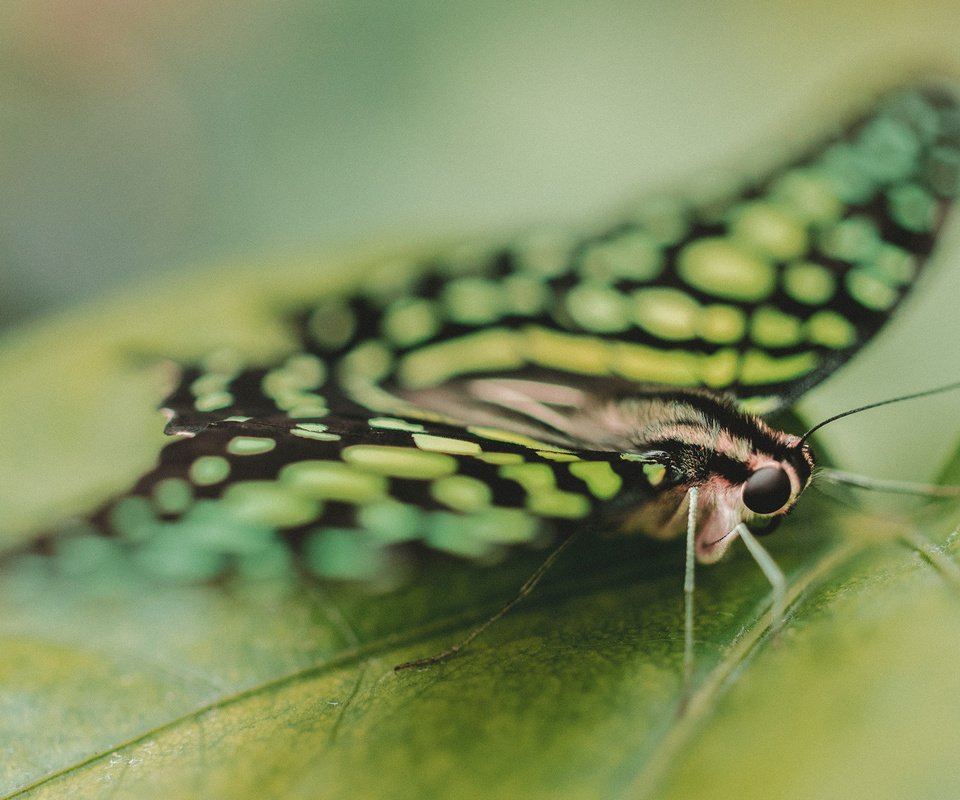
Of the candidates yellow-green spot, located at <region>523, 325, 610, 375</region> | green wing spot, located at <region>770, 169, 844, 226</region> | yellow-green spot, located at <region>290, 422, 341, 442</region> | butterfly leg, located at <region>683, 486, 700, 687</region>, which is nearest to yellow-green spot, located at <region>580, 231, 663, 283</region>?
yellow-green spot, located at <region>523, 325, 610, 375</region>

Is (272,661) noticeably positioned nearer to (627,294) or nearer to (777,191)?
(627,294)

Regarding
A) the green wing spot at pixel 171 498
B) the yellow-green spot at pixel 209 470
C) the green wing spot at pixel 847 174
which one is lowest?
the green wing spot at pixel 847 174

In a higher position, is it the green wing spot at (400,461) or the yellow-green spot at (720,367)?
the green wing spot at (400,461)

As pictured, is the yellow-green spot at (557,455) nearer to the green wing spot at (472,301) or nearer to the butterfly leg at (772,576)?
the butterfly leg at (772,576)

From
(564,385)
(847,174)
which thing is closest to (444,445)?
(564,385)

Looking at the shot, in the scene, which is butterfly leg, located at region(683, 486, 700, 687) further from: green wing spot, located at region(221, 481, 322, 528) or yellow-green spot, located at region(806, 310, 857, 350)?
green wing spot, located at region(221, 481, 322, 528)

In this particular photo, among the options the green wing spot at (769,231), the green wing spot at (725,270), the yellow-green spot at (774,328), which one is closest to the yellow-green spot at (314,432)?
the yellow-green spot at (774,328)
